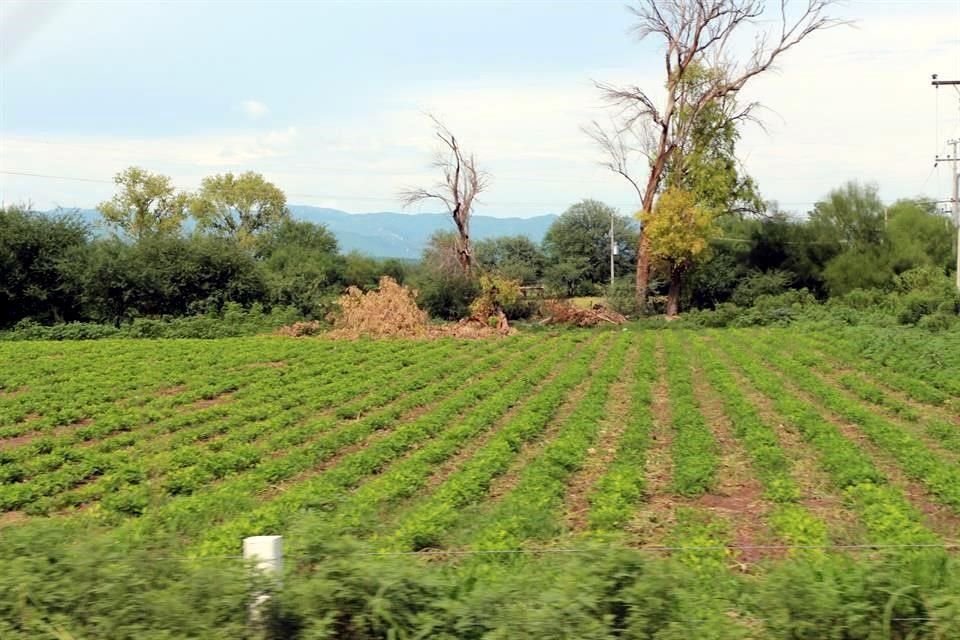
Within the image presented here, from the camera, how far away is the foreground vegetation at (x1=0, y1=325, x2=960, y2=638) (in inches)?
141

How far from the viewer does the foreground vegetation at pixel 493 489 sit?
357 cm

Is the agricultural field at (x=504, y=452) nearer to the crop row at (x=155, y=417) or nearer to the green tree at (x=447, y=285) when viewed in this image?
the crop row at (x=155, y=417)

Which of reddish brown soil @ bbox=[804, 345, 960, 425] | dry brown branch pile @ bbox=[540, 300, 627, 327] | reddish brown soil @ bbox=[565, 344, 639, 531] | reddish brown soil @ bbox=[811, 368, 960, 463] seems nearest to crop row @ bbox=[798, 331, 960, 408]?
reddish brown soil @ bbox=[804, 345, 960, 425]

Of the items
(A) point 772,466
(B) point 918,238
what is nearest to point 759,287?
(B) point 918,238

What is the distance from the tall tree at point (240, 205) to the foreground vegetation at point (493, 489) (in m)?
44.9

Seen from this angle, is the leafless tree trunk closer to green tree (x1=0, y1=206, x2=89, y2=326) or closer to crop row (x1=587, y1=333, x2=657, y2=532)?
crop row (x1=587, y1=333, x2=657, y2=532)

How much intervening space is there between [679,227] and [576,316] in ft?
21.9

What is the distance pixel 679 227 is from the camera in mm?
36031

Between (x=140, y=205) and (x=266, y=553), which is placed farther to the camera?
(x=140, y=205)

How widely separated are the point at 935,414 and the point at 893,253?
2968cm

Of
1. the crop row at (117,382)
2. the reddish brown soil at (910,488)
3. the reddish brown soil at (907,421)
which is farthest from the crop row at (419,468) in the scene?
the crop row at (117,382)

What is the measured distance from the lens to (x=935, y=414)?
12336mm

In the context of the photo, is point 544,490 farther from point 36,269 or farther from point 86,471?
point 36,269

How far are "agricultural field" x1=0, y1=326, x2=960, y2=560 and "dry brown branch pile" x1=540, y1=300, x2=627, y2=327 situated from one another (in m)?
14.4
